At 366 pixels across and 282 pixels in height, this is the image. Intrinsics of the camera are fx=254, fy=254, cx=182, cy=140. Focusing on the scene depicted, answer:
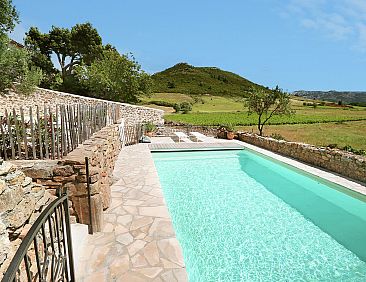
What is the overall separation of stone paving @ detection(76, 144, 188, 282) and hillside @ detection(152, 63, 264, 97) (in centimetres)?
5464

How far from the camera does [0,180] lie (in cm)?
229

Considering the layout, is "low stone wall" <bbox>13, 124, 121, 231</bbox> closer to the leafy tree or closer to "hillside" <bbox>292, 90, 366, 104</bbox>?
the leafy tree

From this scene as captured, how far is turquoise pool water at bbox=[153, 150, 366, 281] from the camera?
4.28 meters

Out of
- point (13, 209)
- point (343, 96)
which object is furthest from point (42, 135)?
point (343, 96)

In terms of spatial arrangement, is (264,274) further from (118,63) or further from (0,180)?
(118,63)

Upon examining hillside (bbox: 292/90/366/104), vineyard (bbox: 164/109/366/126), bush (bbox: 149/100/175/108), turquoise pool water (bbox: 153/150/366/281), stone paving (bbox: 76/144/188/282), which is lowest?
turquoise pool water (bbox: 153/150/366/281)

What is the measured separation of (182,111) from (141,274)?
1477 inches

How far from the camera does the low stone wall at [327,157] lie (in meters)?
8.30

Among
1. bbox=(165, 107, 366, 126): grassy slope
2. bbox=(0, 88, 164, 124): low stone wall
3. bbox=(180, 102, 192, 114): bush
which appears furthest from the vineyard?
bbox=(180, 102, 192, 114): bush

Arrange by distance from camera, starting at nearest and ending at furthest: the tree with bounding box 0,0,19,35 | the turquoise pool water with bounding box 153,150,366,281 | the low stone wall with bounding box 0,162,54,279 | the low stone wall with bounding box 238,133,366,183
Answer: the low stone wall with bounding box 0,162,54,279 → the turquoise pool water with bounding box 153,150,366,281 → the low stone wall with bounding box 238,133,366,183 → the tree with bounding box 0,0,19,35

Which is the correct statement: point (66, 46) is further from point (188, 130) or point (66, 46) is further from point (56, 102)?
point (188, 130)

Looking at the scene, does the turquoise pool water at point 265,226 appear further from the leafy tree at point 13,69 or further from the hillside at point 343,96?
the hillside at point 343,96

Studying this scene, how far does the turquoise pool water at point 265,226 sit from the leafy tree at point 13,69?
10.9 metres

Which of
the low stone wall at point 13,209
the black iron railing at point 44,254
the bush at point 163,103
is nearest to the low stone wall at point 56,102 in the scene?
the low stone wall at point 13,209
